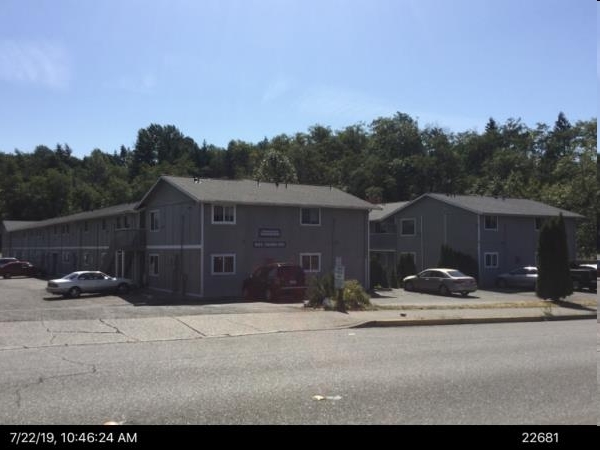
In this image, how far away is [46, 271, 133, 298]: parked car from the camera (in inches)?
1237

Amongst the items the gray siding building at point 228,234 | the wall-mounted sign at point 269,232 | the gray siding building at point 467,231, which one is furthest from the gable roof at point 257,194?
the gray siding building at point 467,231

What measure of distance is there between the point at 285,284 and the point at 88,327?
12601 mm

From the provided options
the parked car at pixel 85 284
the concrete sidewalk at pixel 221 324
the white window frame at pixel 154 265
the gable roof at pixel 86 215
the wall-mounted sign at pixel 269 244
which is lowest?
the concrete sidewalk at pixel 221 324

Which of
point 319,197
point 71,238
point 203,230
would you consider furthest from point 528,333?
point 71,238

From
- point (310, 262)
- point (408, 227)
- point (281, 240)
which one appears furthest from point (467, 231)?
point (281, 240)

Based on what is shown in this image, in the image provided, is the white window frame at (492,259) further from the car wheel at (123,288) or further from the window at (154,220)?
the car wheel at (123,288)

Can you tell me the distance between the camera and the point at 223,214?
3156cm

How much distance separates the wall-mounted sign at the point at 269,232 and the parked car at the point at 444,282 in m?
9.36

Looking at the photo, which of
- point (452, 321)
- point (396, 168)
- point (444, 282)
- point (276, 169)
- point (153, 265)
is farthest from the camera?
point (396, 168)

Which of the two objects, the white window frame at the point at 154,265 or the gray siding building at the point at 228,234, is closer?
the gray siding building at the point at 228,234

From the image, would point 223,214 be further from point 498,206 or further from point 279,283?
point 498,206

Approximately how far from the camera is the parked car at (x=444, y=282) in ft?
111

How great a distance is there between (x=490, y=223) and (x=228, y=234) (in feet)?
65.1
